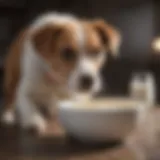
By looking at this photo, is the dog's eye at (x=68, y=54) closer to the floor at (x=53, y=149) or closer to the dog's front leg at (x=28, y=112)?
the dog's front leg at (x=28, y=112)

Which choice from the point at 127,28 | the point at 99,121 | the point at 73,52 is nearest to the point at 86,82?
the point at 73,52

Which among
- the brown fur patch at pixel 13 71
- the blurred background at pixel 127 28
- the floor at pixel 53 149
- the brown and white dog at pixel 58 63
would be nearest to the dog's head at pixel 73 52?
the brown and white dog at pixel 58 63

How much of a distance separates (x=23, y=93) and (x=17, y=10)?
1.88 feet

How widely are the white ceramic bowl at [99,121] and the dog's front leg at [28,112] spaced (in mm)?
129

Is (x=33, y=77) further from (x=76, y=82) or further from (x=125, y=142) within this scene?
(x=125, y=142)

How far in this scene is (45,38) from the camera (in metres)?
0.95

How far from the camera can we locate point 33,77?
1.01m

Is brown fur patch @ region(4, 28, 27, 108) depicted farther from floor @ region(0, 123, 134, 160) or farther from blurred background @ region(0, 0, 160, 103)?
blurred background @ region(0, 0, 160, 103)

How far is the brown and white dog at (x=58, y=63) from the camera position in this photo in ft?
3.21

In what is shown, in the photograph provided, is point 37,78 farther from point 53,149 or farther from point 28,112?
point 53,149

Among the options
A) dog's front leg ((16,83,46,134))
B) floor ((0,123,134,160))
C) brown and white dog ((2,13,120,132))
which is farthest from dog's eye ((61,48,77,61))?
floor ((0,123,134,160))

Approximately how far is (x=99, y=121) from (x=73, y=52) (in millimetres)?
344

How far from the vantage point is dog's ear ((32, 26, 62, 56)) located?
955 mm

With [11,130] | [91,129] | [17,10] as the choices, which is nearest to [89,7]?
[17,10]
